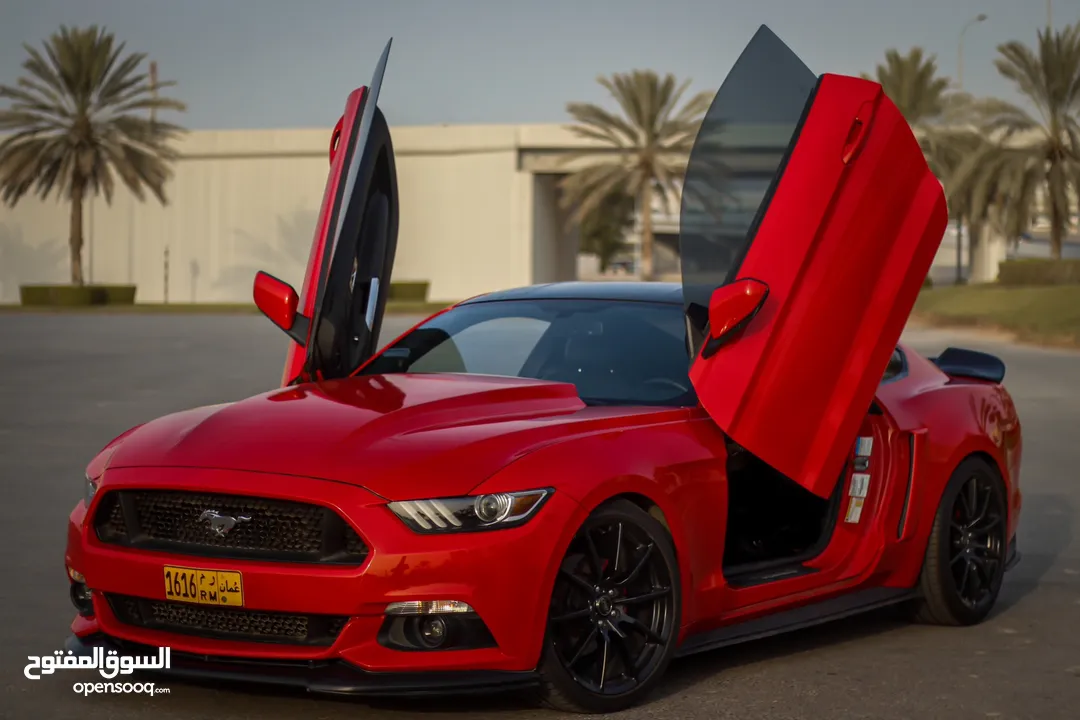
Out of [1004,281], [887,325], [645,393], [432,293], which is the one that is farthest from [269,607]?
[432,293]

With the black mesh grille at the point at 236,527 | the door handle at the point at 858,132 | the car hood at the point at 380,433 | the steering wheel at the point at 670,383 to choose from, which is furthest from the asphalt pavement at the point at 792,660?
the door handle at the point at 858,132

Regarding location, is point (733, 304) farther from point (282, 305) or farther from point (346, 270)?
point (282, 305)

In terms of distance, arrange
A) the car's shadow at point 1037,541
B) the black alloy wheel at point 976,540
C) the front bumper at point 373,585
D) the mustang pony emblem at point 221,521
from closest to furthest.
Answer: the front bumper at point 373,585, the mustang pony emblem at point 221,521, the black alloy wheel at point 976,540, the car's shadow at point 1037,541

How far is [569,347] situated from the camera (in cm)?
616

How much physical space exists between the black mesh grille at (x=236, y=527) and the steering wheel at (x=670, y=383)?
5.21 feet

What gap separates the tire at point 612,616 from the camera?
4.82m

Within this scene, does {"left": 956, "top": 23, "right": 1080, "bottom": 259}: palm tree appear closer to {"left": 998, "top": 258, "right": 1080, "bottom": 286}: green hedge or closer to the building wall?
{"left": 998, "top": 258, "right": 1080, "bottom": 286}: green hedge

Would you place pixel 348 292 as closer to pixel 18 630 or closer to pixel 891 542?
pixel 18 630

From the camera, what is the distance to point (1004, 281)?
51.5 m

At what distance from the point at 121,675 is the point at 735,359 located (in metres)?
2.27

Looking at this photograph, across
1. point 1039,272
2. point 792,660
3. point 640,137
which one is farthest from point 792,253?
point 640,137

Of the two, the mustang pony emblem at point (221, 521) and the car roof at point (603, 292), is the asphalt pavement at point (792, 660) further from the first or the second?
the car roof at point (603, 292)

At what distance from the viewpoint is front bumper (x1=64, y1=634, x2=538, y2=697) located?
4551 millimetres

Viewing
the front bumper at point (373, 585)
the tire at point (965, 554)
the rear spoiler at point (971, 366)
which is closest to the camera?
the front bumper at point (373, 585)
